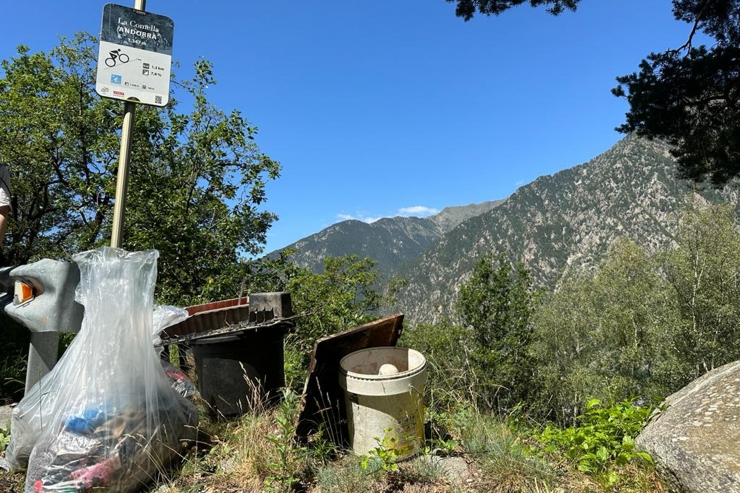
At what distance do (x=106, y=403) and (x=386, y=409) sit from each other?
1455mm

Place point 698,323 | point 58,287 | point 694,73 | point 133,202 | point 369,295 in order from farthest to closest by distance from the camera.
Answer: point 698,323, point 369,295, point 133,202, point 694,73, point 58,287

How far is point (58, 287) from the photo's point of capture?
252cm

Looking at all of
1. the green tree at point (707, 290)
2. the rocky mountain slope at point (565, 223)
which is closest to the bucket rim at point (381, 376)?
the green tree at point (707, 290)

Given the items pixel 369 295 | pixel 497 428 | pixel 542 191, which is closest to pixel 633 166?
pixel 542 191

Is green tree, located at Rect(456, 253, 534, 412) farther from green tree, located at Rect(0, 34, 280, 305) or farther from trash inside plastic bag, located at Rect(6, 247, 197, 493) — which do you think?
trash inside plastic bag, located at Rect(6, 247, 197, 493)

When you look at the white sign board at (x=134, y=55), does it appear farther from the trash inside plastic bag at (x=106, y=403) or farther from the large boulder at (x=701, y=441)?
the large boulder at (x=701, y=441)

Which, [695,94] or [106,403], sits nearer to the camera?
[106,403]

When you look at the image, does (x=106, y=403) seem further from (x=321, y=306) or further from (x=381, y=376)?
(x=321, y=306)

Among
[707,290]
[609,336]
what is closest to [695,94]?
[707,290]

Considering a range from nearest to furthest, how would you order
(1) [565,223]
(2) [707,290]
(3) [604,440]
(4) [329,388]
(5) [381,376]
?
(5) [381,376]
(3) [604,440]
(4) [329,388]
(2) [707,290]
(1) [565,223]

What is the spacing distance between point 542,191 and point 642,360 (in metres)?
144

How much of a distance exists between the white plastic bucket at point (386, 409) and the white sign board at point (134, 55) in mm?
2172

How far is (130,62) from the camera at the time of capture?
2.57 metres

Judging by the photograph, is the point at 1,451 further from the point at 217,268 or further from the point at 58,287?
the point at 217,268
